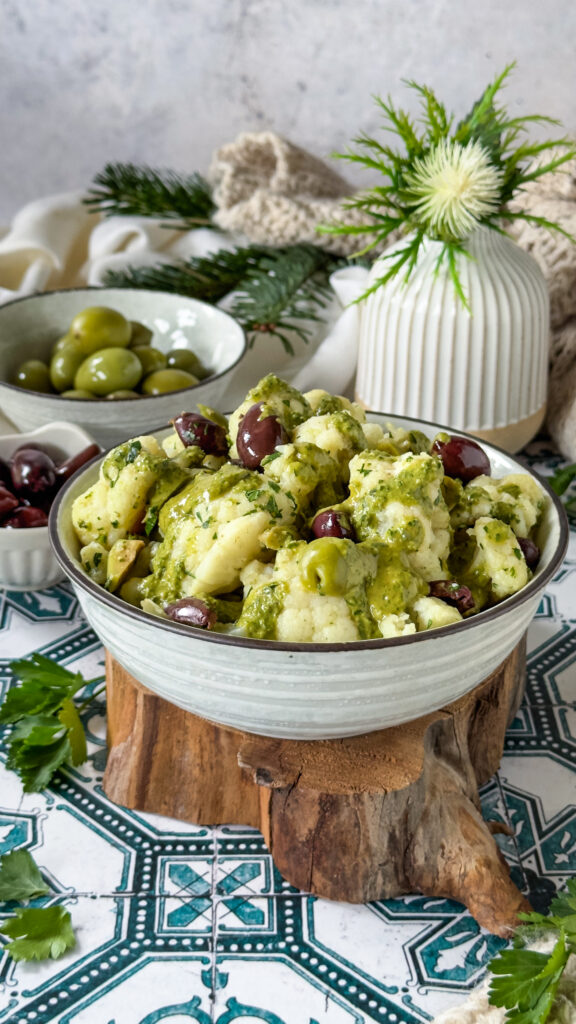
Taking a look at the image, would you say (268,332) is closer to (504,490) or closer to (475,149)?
(475,149)

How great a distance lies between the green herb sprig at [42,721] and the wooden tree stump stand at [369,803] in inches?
5.4

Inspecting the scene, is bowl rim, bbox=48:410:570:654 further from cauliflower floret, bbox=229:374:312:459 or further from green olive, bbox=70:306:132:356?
green olive, bbox=70:306:132:356

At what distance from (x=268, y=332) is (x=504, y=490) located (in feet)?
3.08

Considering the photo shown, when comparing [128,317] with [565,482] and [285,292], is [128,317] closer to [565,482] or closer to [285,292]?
[285,292]

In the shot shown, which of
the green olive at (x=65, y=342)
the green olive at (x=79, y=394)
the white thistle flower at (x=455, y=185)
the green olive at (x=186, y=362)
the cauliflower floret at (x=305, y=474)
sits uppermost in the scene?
the white thistle flower at (x=455, y=185)

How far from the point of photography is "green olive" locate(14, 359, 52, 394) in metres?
1.77

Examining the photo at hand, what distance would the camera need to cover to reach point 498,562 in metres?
0.97

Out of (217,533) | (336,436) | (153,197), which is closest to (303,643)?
(217,533)

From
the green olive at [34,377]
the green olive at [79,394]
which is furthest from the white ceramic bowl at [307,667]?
the green olive at [34,377]

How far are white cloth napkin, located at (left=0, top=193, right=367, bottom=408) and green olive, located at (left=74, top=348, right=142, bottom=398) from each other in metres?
0.20

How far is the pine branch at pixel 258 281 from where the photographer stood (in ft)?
6.39

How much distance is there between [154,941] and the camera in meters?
0.98

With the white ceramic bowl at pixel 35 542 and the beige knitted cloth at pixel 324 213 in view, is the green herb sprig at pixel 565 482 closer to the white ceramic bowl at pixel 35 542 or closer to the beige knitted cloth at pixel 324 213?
the beige knitted cloth at pixel 324 213

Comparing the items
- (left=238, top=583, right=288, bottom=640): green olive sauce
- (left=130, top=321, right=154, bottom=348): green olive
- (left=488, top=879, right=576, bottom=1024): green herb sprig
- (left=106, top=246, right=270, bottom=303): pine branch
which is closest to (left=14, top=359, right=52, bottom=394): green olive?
(left=130, top=321, right=154, bottom=348): green olive
